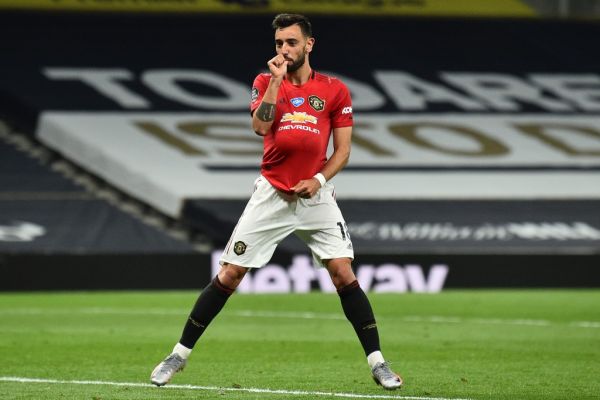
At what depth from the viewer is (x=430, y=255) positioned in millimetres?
17859

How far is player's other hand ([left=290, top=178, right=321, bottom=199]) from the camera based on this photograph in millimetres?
7203

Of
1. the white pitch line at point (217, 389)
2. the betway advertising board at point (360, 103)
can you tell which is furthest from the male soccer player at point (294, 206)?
the betway advertising board at point (360, 103)

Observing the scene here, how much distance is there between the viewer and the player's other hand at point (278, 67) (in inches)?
278

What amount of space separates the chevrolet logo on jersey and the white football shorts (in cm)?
41

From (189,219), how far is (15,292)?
3.66 metres

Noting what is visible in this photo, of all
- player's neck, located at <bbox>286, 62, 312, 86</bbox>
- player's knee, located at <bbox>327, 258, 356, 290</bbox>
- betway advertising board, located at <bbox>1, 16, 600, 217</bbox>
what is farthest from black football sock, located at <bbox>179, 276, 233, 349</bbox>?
betway advertising board, located at <bbox>1, 16, 600, 217</bbox>

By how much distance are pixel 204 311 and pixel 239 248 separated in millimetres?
439

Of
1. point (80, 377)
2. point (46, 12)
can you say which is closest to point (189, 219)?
point (46, 12)

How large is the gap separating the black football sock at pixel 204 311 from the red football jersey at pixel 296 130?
71 cm

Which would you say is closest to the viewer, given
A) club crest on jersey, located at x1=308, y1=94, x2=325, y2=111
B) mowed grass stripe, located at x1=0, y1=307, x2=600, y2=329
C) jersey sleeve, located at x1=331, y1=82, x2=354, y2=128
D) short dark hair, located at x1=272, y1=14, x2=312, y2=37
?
short dark hair, located at x1=272, y1=14, x2=312, y2=37

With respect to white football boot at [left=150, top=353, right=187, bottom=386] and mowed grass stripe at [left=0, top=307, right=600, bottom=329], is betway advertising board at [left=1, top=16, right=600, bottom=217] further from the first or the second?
white football boot at [left=150, top=353, right=187, bottom=386]

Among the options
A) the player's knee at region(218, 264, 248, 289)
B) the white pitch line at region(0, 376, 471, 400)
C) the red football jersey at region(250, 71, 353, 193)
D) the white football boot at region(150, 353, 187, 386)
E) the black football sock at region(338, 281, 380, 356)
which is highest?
the red football jersey at region(250, 71, 353, 193)

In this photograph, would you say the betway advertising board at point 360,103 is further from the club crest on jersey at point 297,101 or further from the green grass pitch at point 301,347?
the club crest on jersey at point 297,101

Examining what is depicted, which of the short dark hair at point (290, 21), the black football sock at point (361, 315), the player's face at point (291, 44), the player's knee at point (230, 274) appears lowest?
the black football sock at point (361, 315)
